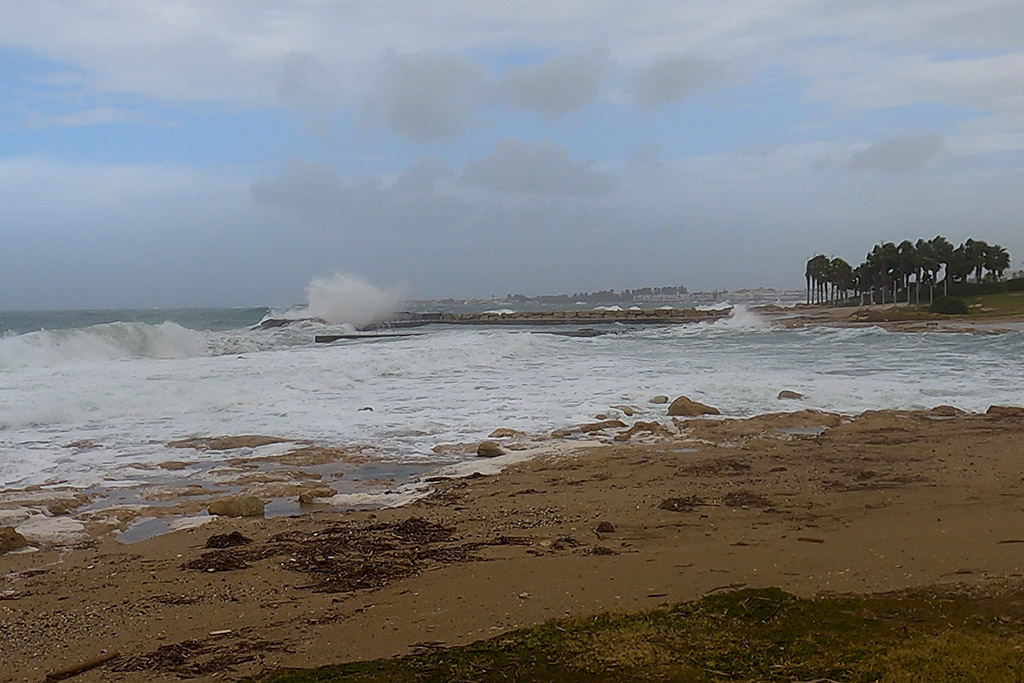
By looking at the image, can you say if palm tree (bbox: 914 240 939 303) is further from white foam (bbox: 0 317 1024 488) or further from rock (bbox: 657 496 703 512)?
rock (bbox: 657 496 703 512)

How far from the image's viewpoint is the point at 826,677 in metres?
3.26

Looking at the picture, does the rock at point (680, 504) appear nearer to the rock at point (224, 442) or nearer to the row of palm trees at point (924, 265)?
the rock at point (224, 442)

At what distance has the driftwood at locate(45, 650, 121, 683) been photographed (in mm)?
4066

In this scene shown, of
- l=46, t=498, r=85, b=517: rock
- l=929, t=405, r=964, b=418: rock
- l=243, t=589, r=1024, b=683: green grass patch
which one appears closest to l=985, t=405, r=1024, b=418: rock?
l=929, t=405, r=964, b=418: rock

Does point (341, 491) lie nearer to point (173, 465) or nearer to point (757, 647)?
point (173, 465)

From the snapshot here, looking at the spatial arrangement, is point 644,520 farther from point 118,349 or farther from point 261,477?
point 118,349

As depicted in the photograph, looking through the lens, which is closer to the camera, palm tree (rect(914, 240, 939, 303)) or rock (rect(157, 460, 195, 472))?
rock (rect(157, 460, 195, 472))

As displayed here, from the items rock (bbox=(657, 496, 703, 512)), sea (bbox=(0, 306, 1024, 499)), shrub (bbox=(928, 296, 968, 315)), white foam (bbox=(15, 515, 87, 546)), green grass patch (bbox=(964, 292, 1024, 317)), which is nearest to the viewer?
white foam (bbox=(15, 515, 87, 546))

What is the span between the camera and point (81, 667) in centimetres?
417

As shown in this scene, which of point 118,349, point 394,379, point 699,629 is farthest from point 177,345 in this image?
point 699,629

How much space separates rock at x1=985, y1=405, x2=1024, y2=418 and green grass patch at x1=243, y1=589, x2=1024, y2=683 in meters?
9.86

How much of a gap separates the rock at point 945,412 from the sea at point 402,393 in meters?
0.66

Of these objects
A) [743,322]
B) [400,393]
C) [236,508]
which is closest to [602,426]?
[400,393]

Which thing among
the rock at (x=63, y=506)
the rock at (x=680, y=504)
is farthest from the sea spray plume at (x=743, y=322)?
the rock at (x=63, y=506)
